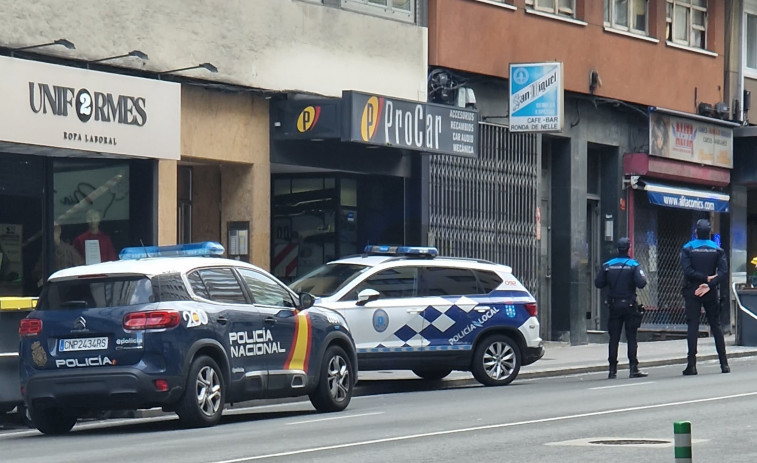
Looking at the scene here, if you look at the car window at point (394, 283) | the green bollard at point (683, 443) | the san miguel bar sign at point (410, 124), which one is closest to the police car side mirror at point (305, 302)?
the car window at point (394, 283)

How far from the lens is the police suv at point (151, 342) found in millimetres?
14742

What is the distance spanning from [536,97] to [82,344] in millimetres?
13823

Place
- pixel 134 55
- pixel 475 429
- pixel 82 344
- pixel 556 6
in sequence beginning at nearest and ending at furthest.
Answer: pixel 475 429, pixel 82 344, pixel 134 55, pixel 556 6

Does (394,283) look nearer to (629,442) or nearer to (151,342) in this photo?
(151,342)

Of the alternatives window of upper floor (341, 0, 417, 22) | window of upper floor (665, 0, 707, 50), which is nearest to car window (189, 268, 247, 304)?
window of upper floor (341, 0, 417, 22)

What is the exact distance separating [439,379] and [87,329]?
7.45 meters

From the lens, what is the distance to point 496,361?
2066 cm

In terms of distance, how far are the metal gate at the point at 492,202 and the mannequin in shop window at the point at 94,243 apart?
246 inches

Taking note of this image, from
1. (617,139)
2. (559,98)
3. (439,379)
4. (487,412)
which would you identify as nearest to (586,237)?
(617,139)

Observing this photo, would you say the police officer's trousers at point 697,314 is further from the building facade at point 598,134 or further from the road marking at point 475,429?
the building facade at point 598,134

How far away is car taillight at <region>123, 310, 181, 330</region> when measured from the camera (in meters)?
14.7

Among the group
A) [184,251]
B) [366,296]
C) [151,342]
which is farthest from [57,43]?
[151,342]

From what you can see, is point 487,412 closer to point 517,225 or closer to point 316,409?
point 316,409

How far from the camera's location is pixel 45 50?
20297 millimetres
